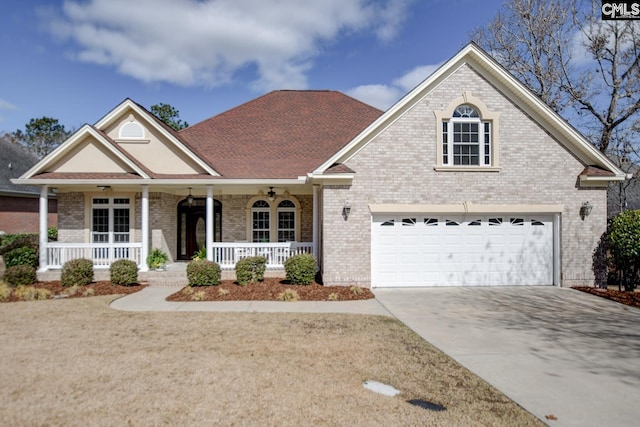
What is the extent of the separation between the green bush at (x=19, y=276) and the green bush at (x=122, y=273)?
2878 millimetres

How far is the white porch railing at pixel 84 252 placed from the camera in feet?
46.5

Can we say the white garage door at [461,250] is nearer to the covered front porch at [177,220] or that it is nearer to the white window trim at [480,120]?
the white window trim at [480,120]

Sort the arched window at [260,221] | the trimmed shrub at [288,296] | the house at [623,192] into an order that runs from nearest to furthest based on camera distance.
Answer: the trimmed shrub at [288,296] → the arched window at [260,221] → the house at [623,192]

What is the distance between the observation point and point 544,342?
7.25 m

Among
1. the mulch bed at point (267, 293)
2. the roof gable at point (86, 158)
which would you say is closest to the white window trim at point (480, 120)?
the mulch bed at point (267, 293)

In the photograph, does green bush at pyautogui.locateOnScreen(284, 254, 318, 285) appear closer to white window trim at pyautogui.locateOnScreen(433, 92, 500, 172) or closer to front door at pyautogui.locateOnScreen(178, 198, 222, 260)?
white window trim at pyautogui.locateOnScreen(433, 92, 500, 172)

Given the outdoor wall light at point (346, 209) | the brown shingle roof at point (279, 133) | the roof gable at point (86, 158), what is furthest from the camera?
the brown shingle roof at point (279, 133)

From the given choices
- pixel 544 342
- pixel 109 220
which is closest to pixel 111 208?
pixel 109 220

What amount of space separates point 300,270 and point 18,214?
2567cm

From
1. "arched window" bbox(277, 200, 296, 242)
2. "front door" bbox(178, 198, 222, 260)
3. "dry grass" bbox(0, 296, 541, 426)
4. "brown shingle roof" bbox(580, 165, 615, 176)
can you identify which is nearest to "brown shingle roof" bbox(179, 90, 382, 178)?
"arched window" bbox(277, 200, 296, 242)

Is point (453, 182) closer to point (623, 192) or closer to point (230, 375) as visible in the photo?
point (230, 375)

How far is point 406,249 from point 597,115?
1536 cm

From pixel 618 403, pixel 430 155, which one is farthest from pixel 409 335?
pixel 430 155

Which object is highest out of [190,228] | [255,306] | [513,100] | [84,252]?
[513,100]
